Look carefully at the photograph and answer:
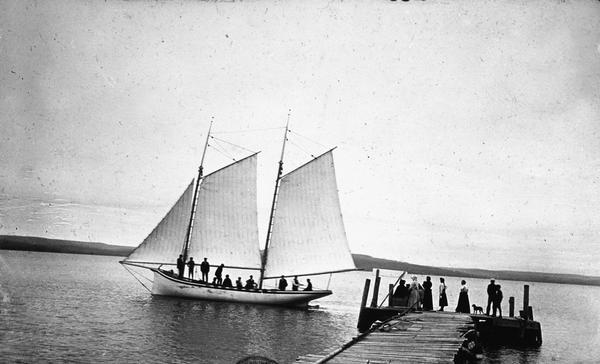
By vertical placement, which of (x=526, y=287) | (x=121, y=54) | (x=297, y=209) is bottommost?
(x=526, y=287)

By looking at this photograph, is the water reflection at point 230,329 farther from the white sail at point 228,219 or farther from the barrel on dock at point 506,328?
the barrel on dock at point 506,328

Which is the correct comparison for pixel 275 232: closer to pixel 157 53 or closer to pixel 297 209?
pixel 297 209

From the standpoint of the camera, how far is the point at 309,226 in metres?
35.0

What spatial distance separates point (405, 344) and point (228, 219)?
81.5 feet

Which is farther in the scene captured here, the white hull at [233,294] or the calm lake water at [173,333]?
the white hull at [233,294]

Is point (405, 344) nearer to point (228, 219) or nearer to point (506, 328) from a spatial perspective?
point (506, 328)

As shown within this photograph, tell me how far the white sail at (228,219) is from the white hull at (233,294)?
5.66 ft

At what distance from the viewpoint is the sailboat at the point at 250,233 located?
34531 millimetres

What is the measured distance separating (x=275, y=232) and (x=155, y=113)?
15.1 meters

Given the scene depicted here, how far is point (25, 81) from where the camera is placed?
16.7 m

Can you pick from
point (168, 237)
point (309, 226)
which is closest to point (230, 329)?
point (309, 226)

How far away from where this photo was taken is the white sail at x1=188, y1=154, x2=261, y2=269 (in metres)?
36.0

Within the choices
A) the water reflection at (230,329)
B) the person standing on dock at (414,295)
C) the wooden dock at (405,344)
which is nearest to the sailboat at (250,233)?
the water reflection at (230,329)

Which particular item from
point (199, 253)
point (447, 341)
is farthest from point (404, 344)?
point (199, 253)
